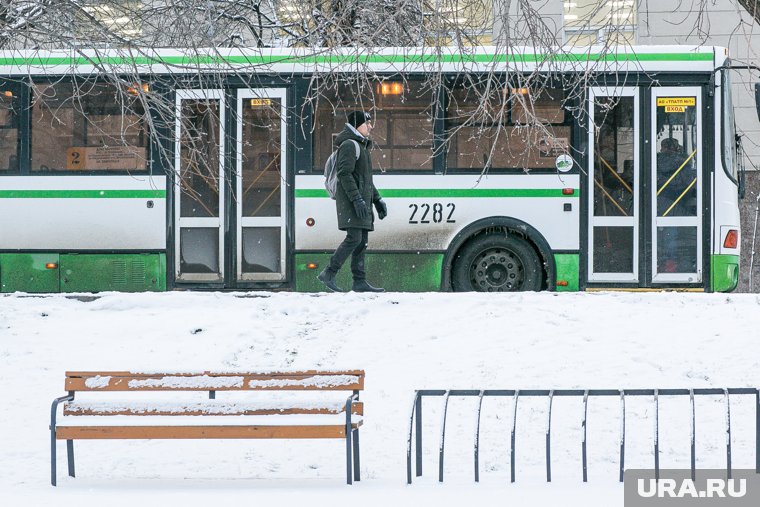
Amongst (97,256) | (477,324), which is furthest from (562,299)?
(97,256)

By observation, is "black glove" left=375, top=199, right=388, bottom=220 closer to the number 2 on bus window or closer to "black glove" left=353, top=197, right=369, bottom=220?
"black glove" left=353, top=197, right=369, bottom=220

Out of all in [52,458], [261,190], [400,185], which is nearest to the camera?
[52,458]

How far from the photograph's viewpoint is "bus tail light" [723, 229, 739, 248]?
12359mm

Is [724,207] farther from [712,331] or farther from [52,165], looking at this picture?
[52,165]

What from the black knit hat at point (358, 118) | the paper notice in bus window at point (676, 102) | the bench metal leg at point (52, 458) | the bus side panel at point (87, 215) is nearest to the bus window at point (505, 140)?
the paper notice in bus window at point (676, 102)

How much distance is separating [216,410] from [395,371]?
2.82m

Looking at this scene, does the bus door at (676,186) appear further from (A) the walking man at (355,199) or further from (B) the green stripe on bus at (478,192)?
(A) the walking man at (355,199)

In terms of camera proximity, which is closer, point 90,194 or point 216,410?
point 216,410

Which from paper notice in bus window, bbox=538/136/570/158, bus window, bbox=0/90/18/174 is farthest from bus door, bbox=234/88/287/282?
paper notice in bus window, bbox=538/136/570/158

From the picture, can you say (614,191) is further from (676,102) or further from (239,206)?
(239,206)

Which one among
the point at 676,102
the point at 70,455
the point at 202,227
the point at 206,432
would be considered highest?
the point at 676,102

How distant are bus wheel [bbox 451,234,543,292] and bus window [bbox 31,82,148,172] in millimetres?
3725

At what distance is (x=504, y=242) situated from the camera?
488 inches

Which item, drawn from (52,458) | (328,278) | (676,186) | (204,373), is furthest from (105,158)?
Answer: (52,458)
